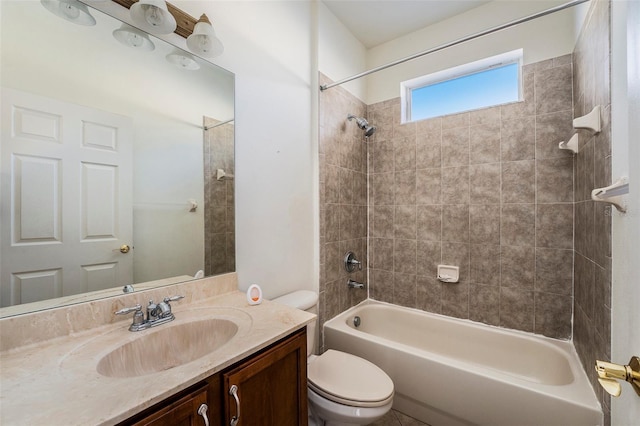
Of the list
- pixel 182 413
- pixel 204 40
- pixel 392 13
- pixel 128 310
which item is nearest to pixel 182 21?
pixel 204 40

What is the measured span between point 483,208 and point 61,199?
2387 mm

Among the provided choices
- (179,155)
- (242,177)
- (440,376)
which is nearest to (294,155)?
(242,177)

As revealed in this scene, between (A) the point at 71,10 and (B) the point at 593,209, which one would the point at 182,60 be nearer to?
(A) the point at 71,10

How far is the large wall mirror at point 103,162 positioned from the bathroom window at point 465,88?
1678 mm

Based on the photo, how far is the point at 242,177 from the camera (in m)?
1.41

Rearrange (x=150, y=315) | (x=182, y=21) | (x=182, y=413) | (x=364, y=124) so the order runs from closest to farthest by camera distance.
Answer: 1. (x=182, y=413)
2. (x=150, y=315)
3. (x=182, y=21)
4. (x=364, y=124)

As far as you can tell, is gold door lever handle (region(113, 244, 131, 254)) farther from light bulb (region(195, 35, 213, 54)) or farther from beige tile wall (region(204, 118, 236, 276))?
light bulb (region(195, 35, 213, 54))

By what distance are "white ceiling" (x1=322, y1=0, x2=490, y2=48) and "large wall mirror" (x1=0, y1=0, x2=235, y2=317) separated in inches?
50.1

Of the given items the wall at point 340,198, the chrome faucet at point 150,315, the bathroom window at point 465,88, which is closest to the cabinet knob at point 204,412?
the chrome faucet at point 150,315

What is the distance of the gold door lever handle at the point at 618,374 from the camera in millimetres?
412

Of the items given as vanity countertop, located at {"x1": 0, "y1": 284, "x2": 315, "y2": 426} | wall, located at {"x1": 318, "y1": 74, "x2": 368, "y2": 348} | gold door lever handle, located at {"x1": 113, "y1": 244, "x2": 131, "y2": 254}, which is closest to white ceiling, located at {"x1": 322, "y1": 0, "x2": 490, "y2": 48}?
wall, located at {"x1": 318, "y1": 74, "x2": 368, "y2": 348}

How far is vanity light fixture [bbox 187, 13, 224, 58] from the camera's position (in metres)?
1.09

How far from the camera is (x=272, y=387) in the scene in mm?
889

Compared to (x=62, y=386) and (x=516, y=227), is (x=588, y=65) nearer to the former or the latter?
(x=516, y=227)
